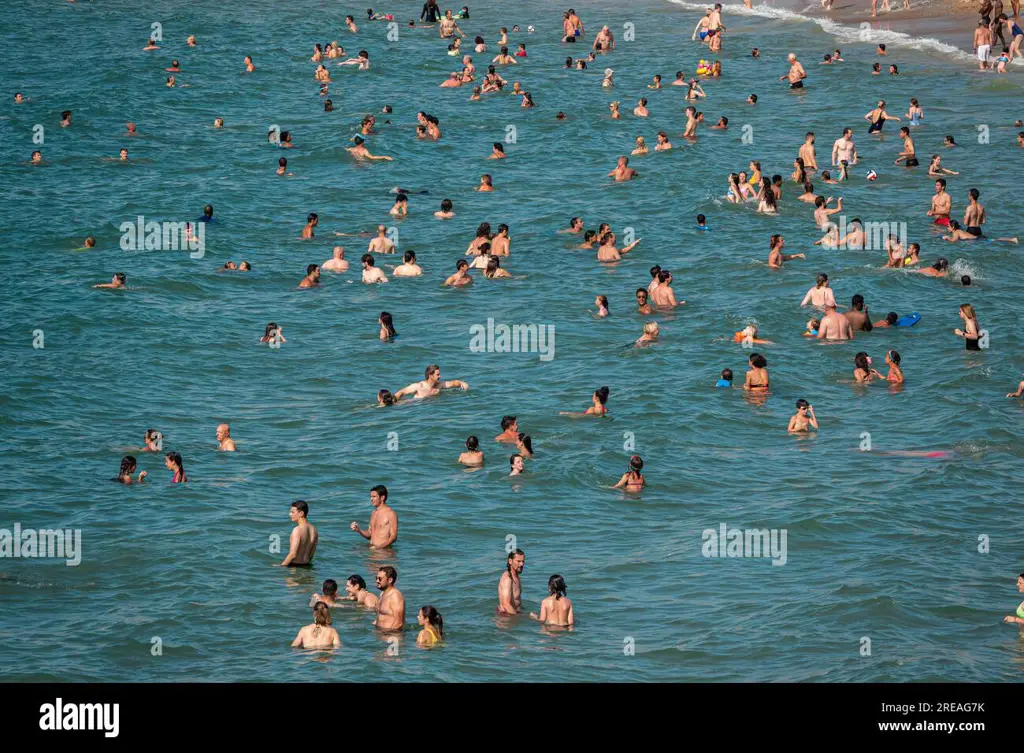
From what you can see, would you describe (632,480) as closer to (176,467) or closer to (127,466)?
(176,467)

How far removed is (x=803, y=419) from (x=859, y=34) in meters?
33.5

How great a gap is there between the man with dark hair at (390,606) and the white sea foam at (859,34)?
37425mm

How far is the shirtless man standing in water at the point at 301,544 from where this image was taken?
1841cm

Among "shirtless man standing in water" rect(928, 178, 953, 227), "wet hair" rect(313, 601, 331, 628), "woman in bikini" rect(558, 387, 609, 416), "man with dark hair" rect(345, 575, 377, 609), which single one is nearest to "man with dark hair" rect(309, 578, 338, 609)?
"man with dark hair" rect(345, 575, 377, 609)

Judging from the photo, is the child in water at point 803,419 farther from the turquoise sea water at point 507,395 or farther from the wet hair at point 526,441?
the wet hair at point 526,441

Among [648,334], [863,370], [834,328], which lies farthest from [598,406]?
[834,328]

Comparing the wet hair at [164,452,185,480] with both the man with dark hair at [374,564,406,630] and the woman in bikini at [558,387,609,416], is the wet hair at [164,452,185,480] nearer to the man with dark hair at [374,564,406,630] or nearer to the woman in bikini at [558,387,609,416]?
the man with dark hair at [374,564,406,630]

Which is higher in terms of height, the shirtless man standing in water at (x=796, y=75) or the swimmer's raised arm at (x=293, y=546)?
the shirtless man standing in water at (x=796, y=75)

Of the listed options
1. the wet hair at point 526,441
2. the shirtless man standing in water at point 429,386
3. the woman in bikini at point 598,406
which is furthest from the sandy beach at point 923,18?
the wet hair at point 526,441

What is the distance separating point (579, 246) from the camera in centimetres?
3406
